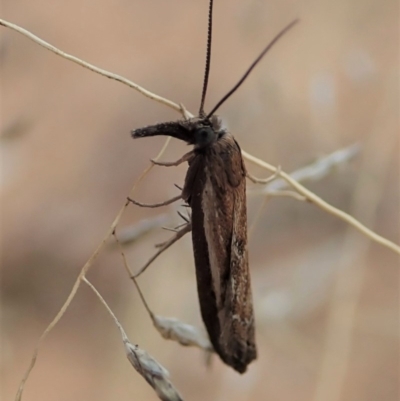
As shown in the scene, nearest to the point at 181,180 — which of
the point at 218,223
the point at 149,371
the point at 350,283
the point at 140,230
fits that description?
the point at 350,283

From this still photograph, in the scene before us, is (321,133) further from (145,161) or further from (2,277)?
(2,277)

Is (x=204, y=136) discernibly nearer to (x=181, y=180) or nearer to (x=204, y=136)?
(x=204, y=136)

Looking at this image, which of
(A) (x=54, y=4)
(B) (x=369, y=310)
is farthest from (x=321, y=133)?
(A) (x=54, y=4)

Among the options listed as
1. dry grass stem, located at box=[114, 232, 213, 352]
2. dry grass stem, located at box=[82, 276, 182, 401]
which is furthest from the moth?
dry grass stem, located at box=[82, 276, 182, 401]

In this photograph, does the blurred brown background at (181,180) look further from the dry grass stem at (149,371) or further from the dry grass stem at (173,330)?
the dry grass stem at (149,371)

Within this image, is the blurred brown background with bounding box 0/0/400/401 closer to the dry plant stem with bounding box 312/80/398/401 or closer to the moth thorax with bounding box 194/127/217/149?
the dry plant stem with bounding box 312/80/398/401
